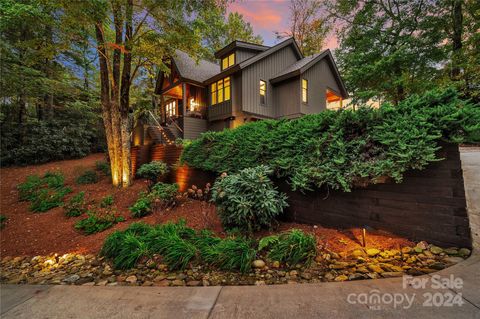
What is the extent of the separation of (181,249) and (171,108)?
53.6 feet

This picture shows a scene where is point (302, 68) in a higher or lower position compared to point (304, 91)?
higher

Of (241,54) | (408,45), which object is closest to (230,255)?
(241,54)

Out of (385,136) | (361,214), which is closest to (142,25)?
(385,136)

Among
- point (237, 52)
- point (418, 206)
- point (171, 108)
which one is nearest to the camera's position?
point (418, 206)

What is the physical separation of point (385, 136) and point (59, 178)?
41.6 ft

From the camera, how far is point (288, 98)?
12508 millimetres

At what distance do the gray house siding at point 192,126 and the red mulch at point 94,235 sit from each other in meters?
5.33

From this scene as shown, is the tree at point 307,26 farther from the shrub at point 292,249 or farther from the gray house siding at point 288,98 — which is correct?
the shrub at point 292,249

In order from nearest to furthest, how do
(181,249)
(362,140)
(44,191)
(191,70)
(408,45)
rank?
1. (181,249)
2. (362,140)
3. (44,191)
4. (408,45)
5. (191,70)

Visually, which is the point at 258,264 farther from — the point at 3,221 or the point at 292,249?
the point at 3,221

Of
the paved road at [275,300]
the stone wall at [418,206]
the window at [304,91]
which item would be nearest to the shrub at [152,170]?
the paved road at [275,300]

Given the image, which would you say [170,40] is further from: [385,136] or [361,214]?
[361,214]

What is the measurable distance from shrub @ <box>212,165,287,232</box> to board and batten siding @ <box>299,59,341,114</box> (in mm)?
9659

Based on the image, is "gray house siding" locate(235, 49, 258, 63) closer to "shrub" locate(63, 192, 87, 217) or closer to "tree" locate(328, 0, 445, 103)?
"tree" locate(328, 0, 445, 103)
